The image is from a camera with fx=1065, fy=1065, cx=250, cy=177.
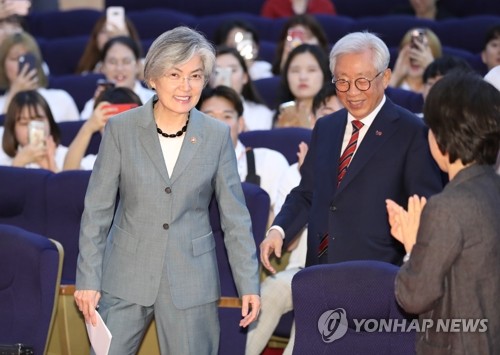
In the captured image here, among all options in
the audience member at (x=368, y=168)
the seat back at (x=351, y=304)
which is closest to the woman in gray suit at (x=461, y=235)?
the seat back at (x=351, y=304)

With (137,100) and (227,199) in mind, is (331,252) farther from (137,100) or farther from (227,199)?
(137,100)

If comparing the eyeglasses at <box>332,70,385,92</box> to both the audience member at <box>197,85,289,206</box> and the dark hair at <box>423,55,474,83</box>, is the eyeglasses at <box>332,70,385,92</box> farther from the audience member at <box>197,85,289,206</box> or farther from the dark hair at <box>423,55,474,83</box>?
the dark hair at <box>423,55,474,83</box>

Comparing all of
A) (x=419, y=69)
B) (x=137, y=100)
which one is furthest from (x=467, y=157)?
(x=419, y=69)

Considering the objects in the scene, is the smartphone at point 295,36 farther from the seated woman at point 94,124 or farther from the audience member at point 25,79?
the seated woman at point 94,124

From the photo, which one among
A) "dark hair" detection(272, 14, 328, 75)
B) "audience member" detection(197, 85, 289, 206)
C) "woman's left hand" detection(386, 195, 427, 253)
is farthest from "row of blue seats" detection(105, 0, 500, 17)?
"woman's left hand" detection(386, 195, 427, 253)

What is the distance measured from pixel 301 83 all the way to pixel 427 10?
8.37ft

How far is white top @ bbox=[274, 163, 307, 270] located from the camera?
4629 millimetres

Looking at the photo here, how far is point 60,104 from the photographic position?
22.5 feet

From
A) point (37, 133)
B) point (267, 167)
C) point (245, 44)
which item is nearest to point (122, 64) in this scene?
point (245, 44)

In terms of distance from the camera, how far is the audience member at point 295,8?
8.57 meters

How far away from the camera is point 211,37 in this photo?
834 cm

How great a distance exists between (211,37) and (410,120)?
4771 millimetres

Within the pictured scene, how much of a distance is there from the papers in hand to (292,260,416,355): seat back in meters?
0.59

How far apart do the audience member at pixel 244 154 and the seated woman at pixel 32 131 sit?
3.02 ft
